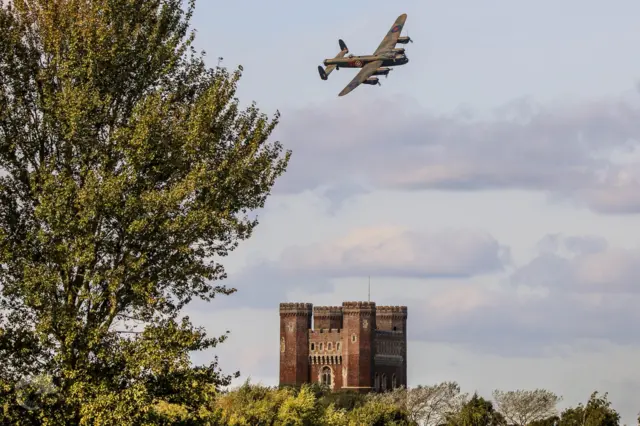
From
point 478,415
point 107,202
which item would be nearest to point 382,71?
point 478,415

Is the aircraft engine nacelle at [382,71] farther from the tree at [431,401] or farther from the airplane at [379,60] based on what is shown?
the tree at [431,401]

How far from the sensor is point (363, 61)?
113812 millimetres

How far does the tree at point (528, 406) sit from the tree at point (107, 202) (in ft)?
431

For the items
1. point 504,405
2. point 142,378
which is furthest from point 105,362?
point 504,405

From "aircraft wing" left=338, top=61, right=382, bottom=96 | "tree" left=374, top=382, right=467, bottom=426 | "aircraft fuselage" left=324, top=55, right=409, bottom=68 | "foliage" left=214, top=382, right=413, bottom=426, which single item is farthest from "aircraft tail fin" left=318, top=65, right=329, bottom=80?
"tree" left=374, top=382, right=467, bottom=426

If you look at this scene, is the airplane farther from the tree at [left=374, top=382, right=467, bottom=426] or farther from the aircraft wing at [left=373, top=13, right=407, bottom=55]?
the tree at [left=374, top=382, right=467, bottom=426]

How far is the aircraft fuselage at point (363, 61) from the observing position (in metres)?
105

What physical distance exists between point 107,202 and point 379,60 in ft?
233

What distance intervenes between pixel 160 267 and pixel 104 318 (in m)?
2.17

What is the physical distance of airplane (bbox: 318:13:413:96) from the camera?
106 m

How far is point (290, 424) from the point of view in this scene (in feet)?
276

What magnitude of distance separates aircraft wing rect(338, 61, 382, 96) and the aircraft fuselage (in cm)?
55

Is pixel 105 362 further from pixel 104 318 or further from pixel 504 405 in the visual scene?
pixel 504 405

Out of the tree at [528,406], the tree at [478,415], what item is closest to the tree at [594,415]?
the tree at [478,415]
